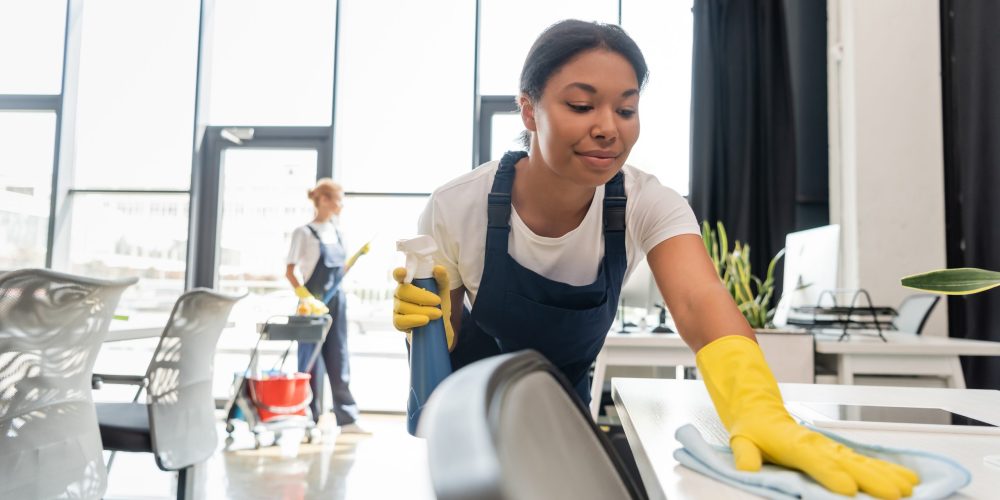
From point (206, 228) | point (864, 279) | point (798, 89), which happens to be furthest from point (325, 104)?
point (864, 279)

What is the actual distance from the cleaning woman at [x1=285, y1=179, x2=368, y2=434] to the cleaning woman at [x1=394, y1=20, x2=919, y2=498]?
2685mm

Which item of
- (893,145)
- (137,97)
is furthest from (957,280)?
(137,97)

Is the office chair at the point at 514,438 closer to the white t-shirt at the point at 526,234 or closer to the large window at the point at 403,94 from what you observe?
the white t-shirt at the point at 526,234

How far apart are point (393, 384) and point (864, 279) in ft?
9.66

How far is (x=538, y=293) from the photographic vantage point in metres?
1.31

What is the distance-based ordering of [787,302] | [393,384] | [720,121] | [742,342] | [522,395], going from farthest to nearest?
[393,384] < [720,121] < [787,302] < [742,342] < [522,395]

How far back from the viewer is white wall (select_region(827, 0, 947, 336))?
3486mm

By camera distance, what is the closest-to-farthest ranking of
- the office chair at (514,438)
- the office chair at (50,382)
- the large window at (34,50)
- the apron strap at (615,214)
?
the office chair at (514,438), the apron strap at (615,214), the office chair at (50,382), the large window at (34,50)

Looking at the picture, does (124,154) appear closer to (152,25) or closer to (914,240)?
(152,25)

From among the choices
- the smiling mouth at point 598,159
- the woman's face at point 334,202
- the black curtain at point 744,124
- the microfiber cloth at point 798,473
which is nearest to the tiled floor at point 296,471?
the woman's face at point 334,202

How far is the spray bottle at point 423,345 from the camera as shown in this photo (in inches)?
40.3

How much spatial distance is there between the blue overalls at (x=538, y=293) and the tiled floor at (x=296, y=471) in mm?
1108

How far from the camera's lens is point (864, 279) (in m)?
3.54

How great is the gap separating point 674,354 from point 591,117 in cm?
148
